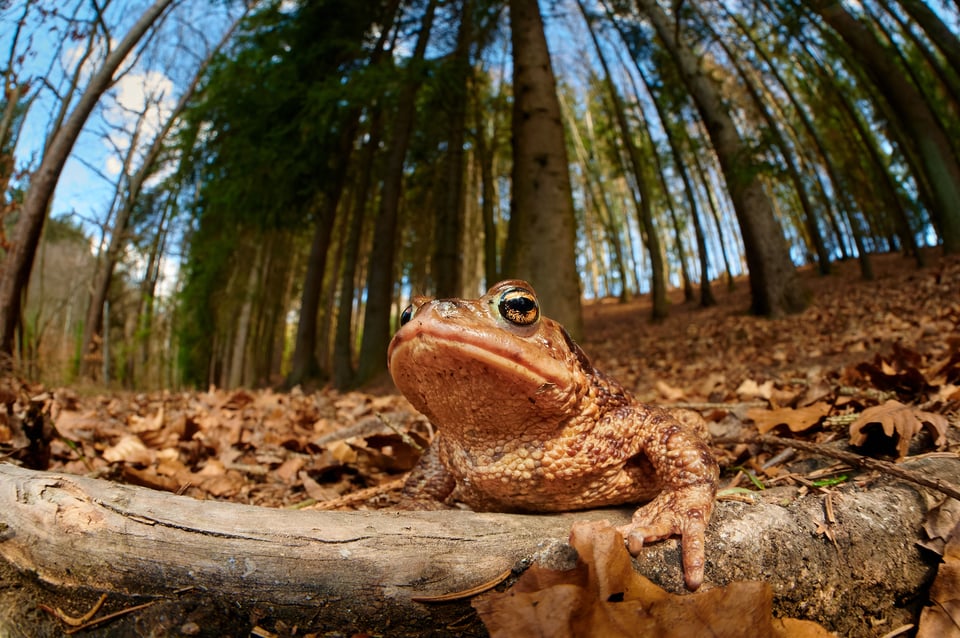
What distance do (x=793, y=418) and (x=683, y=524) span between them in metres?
1.36

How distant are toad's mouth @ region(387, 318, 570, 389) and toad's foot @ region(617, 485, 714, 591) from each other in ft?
1.43

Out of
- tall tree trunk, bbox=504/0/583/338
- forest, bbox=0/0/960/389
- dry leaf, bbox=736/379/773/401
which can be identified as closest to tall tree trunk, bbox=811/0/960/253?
forest, bbox=0/0/960/389

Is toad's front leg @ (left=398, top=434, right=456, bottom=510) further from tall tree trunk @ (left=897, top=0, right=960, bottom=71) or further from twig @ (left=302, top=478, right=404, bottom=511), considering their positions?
tall tree trunk @ (left=897, top=0, right=960, bottom=71)

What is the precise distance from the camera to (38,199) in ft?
18.9

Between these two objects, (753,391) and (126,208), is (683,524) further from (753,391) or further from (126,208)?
(126,208)

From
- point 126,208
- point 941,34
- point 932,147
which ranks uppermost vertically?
point 941,34

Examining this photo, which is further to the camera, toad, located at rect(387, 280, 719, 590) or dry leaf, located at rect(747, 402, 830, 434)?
dry leaf, located at rect(747, 402, 830, 434)

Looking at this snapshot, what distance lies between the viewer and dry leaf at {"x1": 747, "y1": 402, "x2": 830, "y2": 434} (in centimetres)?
238

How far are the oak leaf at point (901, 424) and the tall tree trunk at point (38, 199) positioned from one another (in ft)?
22.0

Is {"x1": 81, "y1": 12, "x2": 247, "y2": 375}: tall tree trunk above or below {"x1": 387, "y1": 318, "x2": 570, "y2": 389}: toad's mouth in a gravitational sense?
above

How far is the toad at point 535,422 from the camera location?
5.06 feet

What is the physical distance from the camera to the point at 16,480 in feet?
4.73

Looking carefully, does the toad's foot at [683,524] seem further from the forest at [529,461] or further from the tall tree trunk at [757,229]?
the tall tree trunk at [757,229]

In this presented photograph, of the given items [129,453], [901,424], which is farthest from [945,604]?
[129,453]
